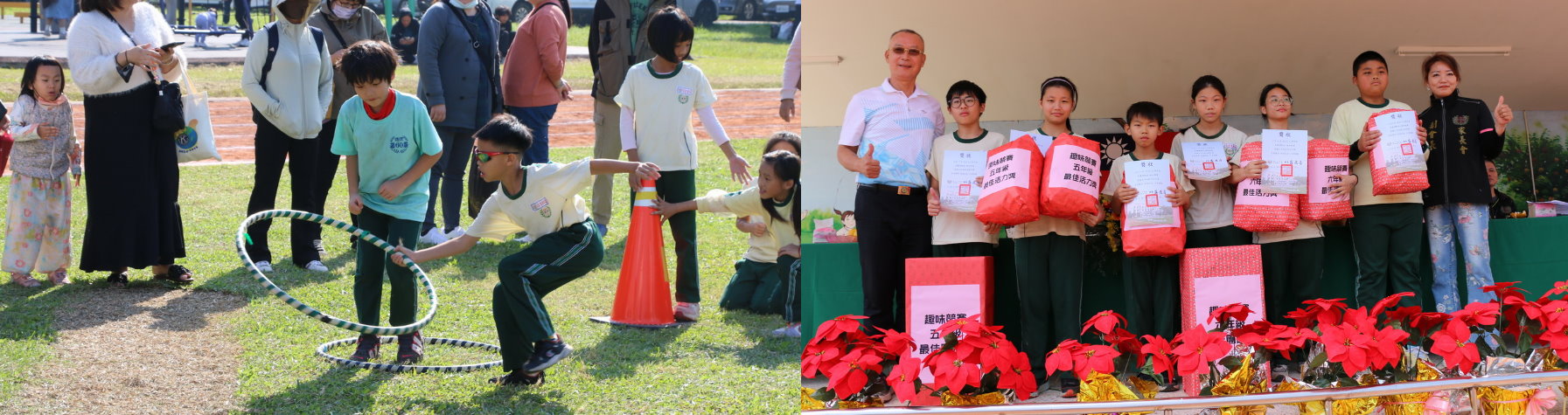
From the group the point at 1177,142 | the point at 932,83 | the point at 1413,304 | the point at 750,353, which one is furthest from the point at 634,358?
the point at 1413,304

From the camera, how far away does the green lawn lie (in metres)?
4.59

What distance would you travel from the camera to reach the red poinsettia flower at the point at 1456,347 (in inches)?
162

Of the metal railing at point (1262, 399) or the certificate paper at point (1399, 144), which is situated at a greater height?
the certificate paper at point (1399, 144)

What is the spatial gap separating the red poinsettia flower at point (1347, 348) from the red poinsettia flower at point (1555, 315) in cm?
70

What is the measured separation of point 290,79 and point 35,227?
1290 mm

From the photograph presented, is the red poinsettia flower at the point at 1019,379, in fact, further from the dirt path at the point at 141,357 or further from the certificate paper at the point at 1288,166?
the dirt path at the point at 141,357

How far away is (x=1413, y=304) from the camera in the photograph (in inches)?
183

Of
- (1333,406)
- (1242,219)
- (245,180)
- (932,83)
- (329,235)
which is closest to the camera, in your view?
→ (1333,406)

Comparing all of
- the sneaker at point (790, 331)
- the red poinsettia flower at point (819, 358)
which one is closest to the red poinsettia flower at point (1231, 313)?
the red poinsettia flower at point (819, 358)

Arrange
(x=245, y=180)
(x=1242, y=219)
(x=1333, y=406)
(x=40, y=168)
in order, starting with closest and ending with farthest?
(x=1333, y=406) < (x=1242, y=219) < (x=40, y=168) < (x=245, y=180)

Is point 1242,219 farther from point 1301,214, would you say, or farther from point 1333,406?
point 1333,406

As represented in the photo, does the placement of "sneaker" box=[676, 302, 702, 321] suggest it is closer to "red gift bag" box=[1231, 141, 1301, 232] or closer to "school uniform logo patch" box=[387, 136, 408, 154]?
"school uniform logo patch" box=[387, 136, 408, 154]

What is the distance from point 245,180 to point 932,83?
5.95 meters

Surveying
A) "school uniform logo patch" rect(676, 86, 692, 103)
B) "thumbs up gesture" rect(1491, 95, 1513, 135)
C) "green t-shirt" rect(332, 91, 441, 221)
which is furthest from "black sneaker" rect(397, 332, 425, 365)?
"thumbs up gesture" rect(1491, 95, 1513, 135)
